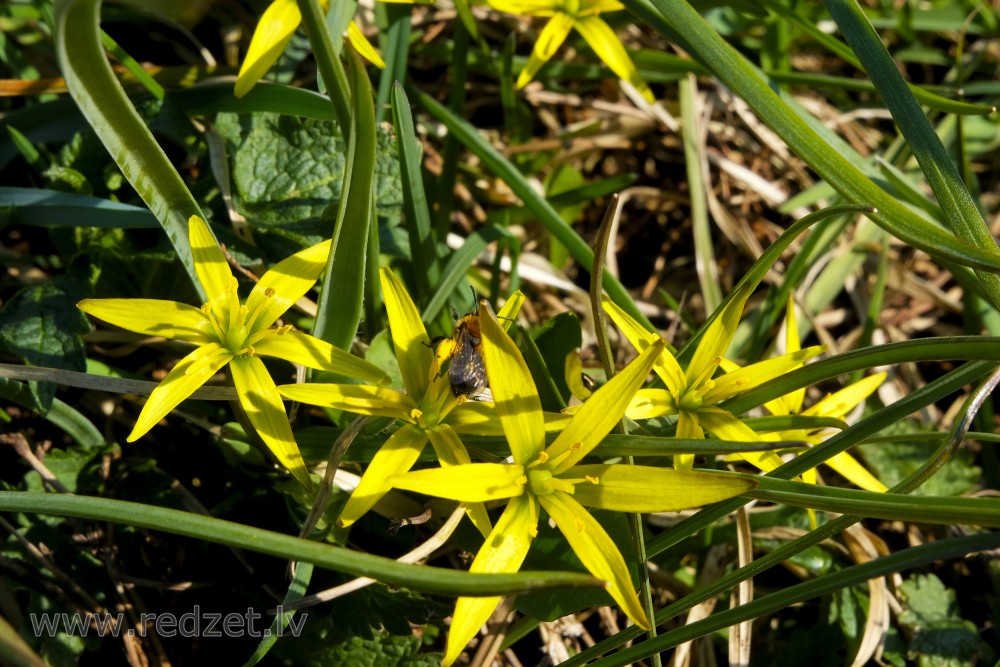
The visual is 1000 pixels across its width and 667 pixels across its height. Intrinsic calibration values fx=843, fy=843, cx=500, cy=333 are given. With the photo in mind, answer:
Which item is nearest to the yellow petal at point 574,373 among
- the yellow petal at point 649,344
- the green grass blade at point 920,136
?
the yellow petal at point 649,344

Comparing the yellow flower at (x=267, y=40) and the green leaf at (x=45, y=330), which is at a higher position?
the yellow flower at (x=267, y=40)

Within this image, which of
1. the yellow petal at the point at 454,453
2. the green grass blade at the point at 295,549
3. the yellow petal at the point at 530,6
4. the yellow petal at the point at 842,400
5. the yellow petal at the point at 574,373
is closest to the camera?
the green grass blade at the point at 295,549

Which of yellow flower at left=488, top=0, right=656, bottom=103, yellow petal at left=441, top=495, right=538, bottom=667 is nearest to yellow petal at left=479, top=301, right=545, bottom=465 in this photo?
yellow petal at left=441, top=495, right=538, bottom=667

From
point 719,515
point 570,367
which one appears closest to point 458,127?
point 570,367

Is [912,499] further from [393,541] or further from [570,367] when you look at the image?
[393,541]

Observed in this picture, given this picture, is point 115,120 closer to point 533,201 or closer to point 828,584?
point 533,201

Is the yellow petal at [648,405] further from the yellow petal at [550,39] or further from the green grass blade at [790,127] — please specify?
the yellow petal at [550,39]
